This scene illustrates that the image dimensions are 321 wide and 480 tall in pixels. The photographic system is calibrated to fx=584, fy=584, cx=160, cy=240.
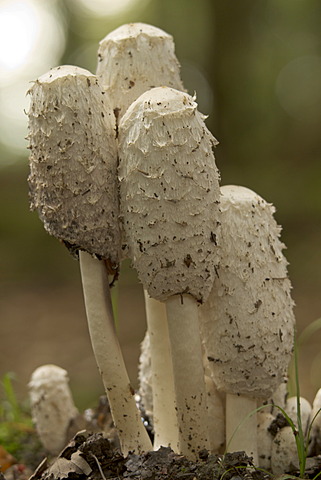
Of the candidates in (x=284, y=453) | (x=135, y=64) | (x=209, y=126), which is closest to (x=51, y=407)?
(x=284, y=453)

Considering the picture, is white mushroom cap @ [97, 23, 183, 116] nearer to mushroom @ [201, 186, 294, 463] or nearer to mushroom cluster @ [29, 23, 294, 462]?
mushroom cluster @ [29, 23, 294, 462]

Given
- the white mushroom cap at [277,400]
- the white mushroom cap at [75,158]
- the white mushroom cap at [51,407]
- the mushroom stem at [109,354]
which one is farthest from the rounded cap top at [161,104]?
the white mushroom cap at [51,407]

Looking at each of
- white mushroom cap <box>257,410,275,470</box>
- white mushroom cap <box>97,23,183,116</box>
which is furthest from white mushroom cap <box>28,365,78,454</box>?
white mushroom cap <box>97,23,183,116</box>

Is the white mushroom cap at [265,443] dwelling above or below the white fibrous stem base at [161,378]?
below

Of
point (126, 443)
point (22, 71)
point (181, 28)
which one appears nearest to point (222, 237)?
point (126, 443)

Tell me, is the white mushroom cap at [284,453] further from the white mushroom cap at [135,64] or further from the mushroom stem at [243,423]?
the white mushroom cap at [135,64]

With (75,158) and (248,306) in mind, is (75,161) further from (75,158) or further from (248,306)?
(248,306)
